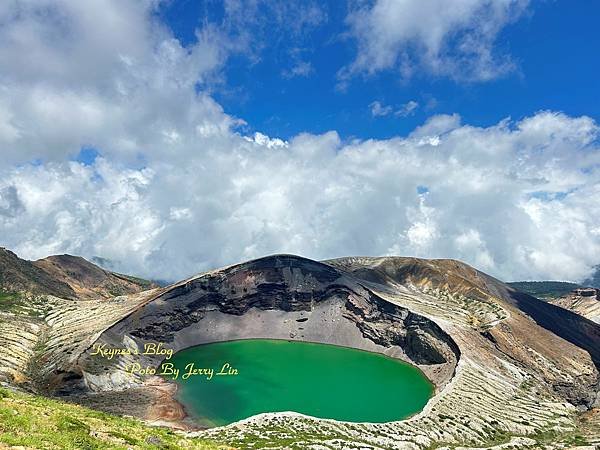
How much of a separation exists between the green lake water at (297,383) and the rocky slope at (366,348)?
742 cm

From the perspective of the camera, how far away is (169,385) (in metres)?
124

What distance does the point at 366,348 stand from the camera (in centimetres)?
17775

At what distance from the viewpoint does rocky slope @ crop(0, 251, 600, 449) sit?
286 feet

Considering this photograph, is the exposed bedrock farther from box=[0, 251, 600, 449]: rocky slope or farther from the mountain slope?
the mountain slope

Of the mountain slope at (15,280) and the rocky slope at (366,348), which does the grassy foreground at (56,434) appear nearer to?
the rocky slope at (366,348)

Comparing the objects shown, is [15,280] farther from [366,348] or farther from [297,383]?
[366,348]

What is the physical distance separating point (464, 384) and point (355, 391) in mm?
29954

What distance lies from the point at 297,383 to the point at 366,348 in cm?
5257

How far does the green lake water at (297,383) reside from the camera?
109m

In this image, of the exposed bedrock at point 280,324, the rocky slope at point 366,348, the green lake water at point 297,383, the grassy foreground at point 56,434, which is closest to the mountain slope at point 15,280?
the rocky slope at point 366,348

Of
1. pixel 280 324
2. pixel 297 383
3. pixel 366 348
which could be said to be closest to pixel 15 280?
pixel 280 324

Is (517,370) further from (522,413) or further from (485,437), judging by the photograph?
(485,437)

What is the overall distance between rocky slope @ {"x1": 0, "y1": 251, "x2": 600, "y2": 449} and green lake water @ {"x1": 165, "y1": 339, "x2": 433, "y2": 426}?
742 centimetres

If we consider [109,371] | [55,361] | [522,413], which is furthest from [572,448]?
[55,361]
